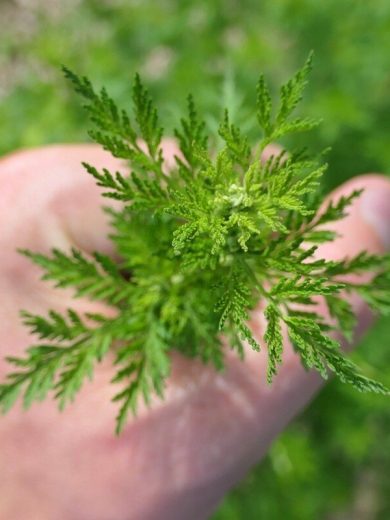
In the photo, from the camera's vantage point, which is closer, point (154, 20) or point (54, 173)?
point (54, 173)

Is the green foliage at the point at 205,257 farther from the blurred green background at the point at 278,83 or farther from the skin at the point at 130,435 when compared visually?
the blurred green background at the point at 278,83

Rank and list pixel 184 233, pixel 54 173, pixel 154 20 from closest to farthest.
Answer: pixel 184 233 → pixel 54 173 → pixel 154 20

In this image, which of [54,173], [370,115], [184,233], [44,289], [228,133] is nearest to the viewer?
[184,233]

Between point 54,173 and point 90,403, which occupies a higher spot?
point 54,173

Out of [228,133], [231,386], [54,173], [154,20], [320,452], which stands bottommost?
[320,452]

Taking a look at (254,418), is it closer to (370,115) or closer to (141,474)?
(141,474)

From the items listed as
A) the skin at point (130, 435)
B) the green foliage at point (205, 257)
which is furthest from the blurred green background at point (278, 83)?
the green foliage at point (205, 257)

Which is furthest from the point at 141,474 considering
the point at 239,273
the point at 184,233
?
the point at 184,233
